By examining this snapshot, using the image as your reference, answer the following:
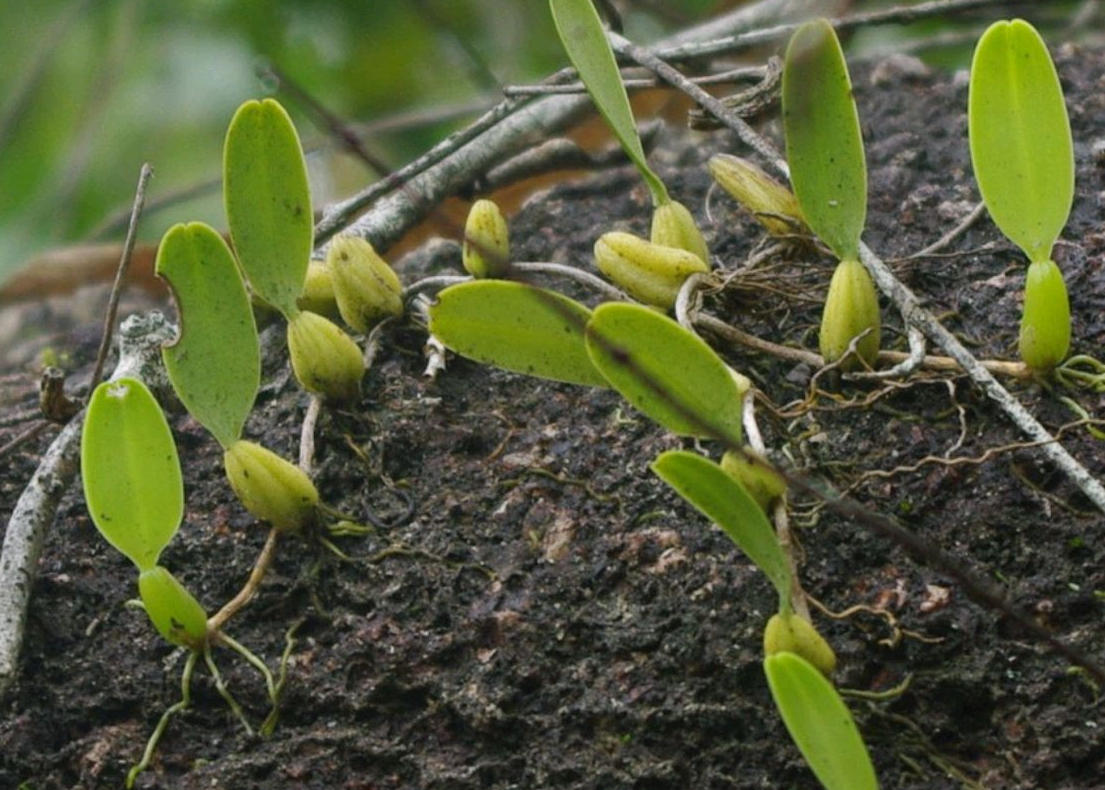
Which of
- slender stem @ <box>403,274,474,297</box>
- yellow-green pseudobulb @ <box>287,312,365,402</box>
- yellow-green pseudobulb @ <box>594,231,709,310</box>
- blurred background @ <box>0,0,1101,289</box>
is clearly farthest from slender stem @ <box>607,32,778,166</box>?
blurred background @ <box>0,0,1101,289</box>

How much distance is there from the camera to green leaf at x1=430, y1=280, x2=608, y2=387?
839 mm

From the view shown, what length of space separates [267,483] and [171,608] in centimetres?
10

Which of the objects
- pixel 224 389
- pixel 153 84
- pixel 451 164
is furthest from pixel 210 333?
pixel 153 84

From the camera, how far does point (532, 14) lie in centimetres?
285

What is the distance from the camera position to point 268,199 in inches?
36.3

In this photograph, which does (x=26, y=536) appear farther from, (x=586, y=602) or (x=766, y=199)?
(x=766, y=199)

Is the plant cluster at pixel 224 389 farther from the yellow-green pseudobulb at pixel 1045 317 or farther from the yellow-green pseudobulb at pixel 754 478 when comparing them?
the yellow-green pseudobulb at pixel 1045 317

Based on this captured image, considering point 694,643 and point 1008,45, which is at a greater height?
point 1008,45

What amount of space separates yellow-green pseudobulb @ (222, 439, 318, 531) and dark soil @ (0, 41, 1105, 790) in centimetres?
4

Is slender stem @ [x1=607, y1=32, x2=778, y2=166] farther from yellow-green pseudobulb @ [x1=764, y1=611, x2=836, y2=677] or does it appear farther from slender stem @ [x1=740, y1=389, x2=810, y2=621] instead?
yellow-green pseudobulb @ [x1=764, y1=611, x2=836, y2=677]

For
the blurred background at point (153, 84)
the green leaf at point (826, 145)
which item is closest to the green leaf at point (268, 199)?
the green leaf at point (826, 145)

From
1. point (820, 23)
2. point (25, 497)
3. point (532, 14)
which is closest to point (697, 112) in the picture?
point (820, 23)

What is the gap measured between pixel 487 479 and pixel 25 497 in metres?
0.33

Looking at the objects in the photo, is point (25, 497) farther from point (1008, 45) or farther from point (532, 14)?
point (532, 14)
